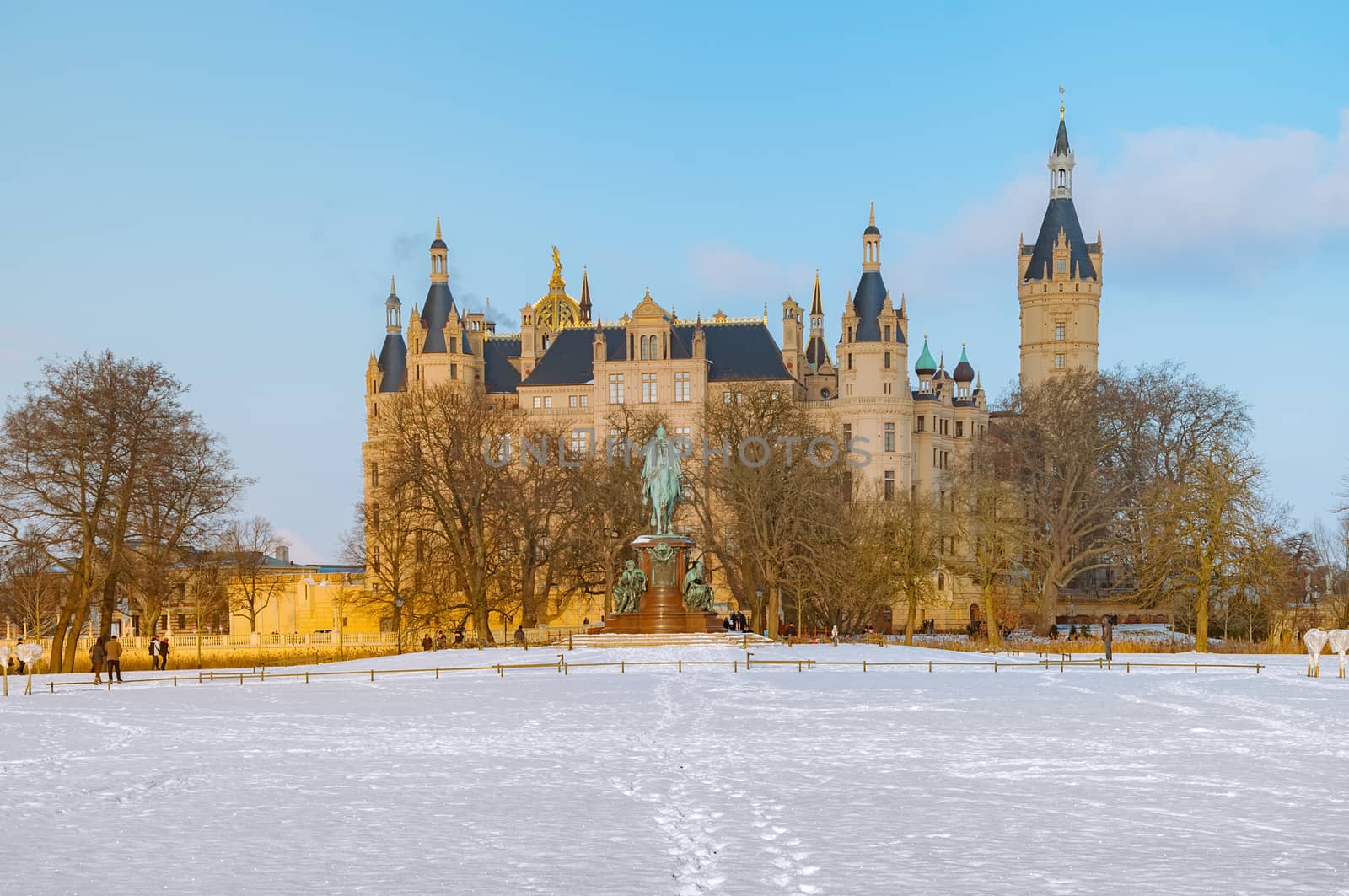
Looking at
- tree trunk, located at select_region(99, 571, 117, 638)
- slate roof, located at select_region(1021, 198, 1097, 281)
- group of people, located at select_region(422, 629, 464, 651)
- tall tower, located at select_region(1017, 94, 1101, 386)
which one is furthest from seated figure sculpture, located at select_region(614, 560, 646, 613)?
slate roof, located at select_region(1021, 198, 1097, 281)

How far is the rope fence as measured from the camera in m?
40.8

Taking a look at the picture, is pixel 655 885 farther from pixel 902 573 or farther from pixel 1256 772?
pixel 902 573

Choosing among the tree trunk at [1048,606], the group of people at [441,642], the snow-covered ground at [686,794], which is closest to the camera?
the snow-covered ground at [686,794]

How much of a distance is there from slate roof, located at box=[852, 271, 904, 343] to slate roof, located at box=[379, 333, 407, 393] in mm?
31963

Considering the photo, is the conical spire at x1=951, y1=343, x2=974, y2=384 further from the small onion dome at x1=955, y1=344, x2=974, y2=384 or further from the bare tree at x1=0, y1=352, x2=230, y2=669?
the bare tree at x1=0, y1=352, x2=230, y2=669

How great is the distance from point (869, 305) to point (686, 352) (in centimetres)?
1187

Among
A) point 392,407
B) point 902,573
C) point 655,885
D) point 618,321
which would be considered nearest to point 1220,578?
point 902,573

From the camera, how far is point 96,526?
47125 mm

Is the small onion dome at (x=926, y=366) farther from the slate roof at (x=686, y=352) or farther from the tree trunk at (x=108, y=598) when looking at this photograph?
the tree trunk at (x=108, y=598)

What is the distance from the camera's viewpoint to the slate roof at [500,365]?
115625 mm

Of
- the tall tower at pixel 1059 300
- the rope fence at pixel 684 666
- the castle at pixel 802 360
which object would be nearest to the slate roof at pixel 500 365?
the castle at pixel 802 360

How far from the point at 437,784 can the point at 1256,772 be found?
9671mm

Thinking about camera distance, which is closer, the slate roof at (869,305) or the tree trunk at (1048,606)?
the tree trunk at (1048,606)

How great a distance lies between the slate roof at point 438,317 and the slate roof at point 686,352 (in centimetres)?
593
